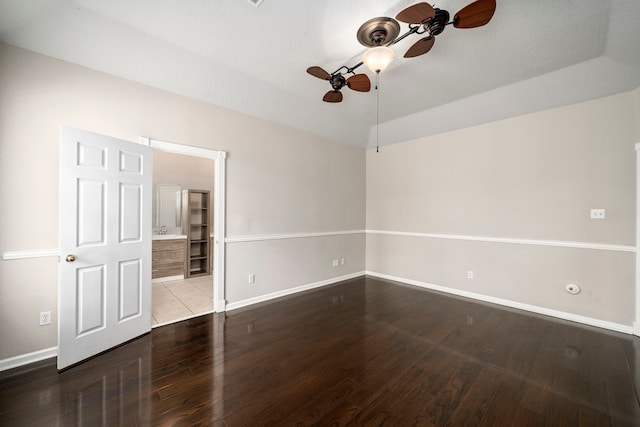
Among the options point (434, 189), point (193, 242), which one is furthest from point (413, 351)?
point (193, 242)

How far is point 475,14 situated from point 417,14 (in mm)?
413

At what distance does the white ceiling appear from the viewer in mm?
2086

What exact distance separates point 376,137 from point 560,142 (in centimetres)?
280

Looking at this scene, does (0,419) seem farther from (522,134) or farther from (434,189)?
(522,134)

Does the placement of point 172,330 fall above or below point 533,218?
below

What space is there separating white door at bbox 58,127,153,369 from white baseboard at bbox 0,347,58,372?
34 centimetres

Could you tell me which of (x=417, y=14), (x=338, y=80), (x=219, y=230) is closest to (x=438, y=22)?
(x=417, y=14)

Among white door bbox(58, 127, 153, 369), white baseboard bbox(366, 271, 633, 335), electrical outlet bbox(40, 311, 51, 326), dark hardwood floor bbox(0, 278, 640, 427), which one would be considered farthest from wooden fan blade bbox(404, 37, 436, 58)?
electrical outlet bbox(40, 311, 51, 326)

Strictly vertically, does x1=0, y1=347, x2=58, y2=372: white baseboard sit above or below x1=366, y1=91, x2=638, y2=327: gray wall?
below

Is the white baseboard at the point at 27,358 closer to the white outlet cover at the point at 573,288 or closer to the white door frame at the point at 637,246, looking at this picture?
the white outlet cover at the point at 573,288

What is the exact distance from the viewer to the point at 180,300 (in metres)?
3.80

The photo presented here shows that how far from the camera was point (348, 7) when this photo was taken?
6.79ft

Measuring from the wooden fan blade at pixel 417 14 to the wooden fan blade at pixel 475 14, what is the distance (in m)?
0.20

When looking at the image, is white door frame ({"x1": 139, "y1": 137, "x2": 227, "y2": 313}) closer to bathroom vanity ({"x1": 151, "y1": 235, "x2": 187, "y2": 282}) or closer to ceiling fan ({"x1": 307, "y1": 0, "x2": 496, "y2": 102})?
ceiling fan ({"x1": 307, "y1": 0, "x2": 496, "y2": 102})
